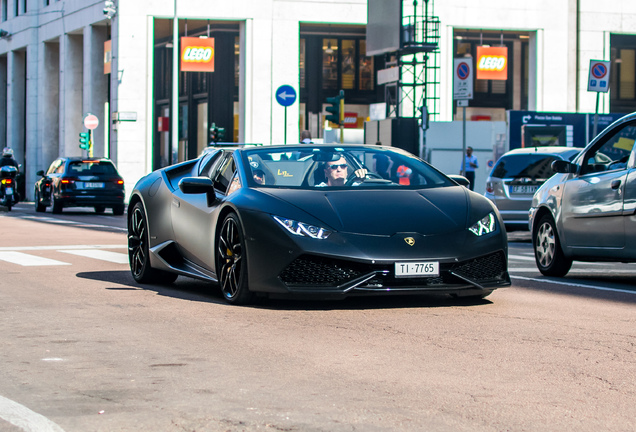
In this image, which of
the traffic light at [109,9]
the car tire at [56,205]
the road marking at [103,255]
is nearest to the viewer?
the road marking at [103,255]

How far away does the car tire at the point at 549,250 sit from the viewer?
11.4 m

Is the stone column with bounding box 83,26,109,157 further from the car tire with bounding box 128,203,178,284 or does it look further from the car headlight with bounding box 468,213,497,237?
the car headlight with bounding box 468,213,497,237

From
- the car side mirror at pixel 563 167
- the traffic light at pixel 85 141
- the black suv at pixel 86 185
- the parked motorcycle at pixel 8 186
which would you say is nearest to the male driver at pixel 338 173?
the car side mirror at pixel 563 167

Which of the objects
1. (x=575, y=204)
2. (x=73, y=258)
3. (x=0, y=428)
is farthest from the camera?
(x=73, y=258)

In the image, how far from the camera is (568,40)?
47.7 m

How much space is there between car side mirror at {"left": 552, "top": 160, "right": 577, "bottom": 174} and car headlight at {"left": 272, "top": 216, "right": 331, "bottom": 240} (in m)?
3.99

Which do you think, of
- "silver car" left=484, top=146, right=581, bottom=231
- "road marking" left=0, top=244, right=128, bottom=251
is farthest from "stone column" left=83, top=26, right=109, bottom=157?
"road marking" left=0, top=244, right=128, bottom=251

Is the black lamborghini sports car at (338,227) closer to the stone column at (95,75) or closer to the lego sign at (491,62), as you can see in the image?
the lego sign at (491,62)

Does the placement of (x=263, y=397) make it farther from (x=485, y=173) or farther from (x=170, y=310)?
(x=485, y=173)

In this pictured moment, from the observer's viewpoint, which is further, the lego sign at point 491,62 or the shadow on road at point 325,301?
the lego sign at point 491,62

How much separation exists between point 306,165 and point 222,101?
4671cm

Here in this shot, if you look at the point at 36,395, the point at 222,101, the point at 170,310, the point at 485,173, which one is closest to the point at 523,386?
the point at 36,395

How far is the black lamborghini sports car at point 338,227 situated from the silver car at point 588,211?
211 cm

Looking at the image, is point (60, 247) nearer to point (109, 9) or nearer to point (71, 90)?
point (109, 9)
